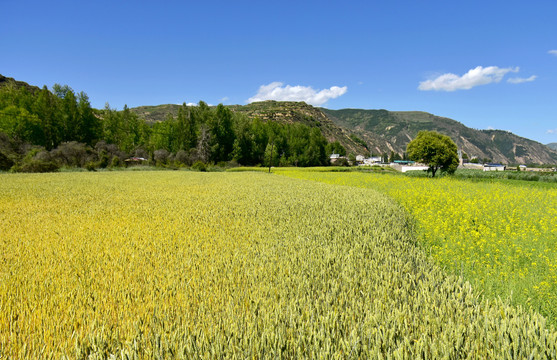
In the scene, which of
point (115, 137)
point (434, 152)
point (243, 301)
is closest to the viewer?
point (243, 301)

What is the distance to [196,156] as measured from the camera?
59.1 meters

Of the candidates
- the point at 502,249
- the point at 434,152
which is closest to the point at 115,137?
the point at 434,152

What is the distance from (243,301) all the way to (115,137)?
258 feet

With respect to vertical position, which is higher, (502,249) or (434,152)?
(434,152)

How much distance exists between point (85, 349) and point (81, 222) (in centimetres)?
618

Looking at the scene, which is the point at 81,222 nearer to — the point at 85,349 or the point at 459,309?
the point at 85,349

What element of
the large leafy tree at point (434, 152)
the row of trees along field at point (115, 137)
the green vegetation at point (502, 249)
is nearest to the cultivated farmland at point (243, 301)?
the green vegetation at point (502, 249)

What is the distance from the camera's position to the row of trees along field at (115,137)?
44.2 meters

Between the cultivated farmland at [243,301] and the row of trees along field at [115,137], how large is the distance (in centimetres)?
4159

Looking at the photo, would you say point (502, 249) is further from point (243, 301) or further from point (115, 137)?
point (115, 137)

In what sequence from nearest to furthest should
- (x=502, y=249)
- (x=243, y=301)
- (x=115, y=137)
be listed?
1. (x=243, y=301)
2. (x=502, y=249)
3. (x=115, y=137)

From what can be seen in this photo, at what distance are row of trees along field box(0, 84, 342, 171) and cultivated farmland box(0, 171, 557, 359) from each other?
41.6 meters

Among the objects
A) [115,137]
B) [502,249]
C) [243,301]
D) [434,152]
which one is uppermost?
[115,137]

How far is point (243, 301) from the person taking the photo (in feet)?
9.65
